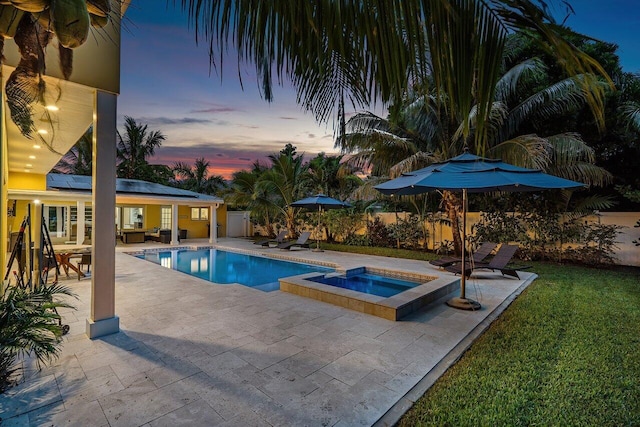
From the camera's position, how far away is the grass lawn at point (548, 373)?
2.94 m

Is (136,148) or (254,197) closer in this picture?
(254,197)

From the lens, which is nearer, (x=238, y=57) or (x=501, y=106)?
(x=238, y=57)

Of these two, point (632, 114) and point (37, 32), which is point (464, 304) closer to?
point (37, 32)

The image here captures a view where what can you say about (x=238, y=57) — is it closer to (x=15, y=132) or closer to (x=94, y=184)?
(x=94, y=184)

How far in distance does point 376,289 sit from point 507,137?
790 cm

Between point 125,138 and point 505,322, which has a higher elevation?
point 125,138

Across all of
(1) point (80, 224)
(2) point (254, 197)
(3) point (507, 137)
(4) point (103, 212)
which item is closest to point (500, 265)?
(3) point (507, 137)

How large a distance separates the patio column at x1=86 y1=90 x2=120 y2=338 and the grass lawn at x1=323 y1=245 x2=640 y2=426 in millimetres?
4483

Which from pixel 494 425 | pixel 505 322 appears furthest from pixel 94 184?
pixel 505 322

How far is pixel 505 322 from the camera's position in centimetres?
538

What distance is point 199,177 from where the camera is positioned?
31.5 m

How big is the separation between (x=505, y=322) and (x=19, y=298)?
21.9 ft

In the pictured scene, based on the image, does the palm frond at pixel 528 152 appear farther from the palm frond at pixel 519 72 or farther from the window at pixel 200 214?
the window at pixel 200 214

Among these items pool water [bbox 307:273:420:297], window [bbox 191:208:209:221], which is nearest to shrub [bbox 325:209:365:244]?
pool water [bbox 307:273:420:297]
